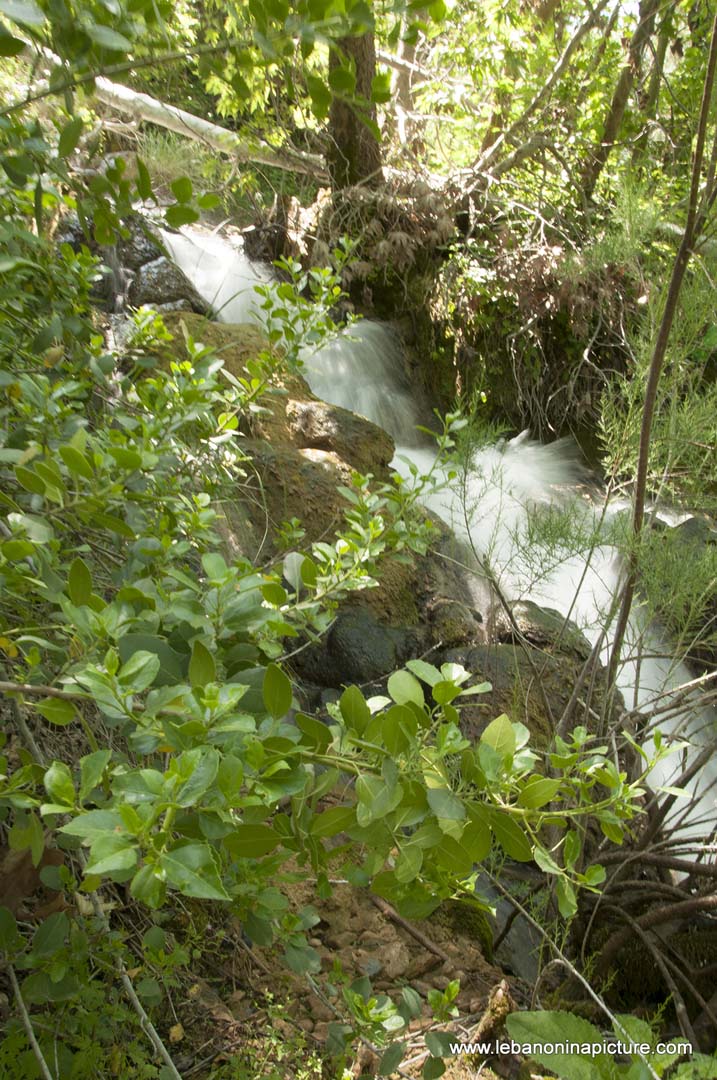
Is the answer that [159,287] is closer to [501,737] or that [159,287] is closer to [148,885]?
[501,737]

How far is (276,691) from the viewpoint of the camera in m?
0.89

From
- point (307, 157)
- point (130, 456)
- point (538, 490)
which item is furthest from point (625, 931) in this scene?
point (307, 157)

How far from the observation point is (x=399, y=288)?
6.58 m

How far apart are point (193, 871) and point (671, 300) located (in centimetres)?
192

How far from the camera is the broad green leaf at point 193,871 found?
69 cm

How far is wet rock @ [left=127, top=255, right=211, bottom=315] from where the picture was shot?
17.2 feet

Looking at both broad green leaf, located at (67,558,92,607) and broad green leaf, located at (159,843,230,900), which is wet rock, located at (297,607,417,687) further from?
broad green leaf, located at (159,843,230,900)

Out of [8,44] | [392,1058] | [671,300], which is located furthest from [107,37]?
[671,300]

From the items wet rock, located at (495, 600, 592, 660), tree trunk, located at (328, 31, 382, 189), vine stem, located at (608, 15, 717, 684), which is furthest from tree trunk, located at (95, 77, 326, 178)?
vine stem, located at (608, 15, 717, 684)

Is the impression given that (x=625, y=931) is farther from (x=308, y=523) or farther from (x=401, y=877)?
(x=308, y=523)

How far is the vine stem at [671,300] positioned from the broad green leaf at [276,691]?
1.59m

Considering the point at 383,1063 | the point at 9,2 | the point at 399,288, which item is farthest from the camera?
the point at 399,288

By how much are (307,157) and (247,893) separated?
6778 mm

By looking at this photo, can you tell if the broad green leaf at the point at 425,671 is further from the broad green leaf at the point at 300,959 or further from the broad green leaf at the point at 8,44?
the broad green leaf at the point at 8,44
